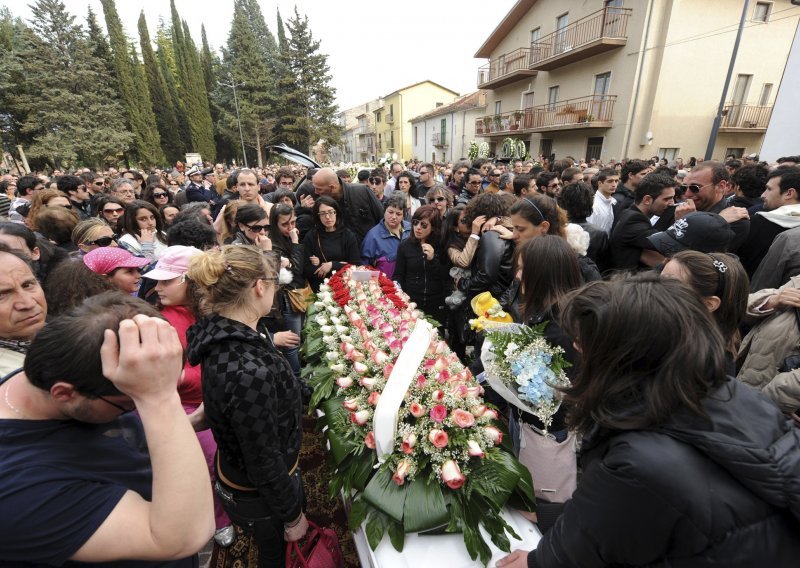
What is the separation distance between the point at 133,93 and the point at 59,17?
5381 mm

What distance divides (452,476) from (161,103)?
39513 millimetres

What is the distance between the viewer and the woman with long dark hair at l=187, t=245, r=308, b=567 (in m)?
1.60

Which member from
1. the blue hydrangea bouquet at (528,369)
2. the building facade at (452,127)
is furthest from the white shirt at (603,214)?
the building facade at (452,127)

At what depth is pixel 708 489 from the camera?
0.91 meters

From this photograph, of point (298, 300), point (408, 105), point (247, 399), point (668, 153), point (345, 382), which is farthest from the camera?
point (408, 105)

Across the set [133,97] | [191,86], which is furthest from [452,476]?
[191,86]

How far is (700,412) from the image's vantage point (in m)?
0.97

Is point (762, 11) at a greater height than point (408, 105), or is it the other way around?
point (408, 105)

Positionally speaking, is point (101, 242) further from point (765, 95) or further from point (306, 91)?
point (306, 91)

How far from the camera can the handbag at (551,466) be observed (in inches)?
75.2

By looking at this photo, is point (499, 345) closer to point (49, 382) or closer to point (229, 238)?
point (49, 382)

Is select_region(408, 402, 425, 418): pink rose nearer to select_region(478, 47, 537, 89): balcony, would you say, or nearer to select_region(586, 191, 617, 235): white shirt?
select_region(586, 191, 617, 235): white shirt

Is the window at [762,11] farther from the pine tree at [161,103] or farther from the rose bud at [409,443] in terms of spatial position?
the pine tree at [161,103]

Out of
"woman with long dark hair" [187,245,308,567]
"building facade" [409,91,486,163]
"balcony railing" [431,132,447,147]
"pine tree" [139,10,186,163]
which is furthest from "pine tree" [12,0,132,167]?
"woman with long dark hair" [187,245,308,567]
